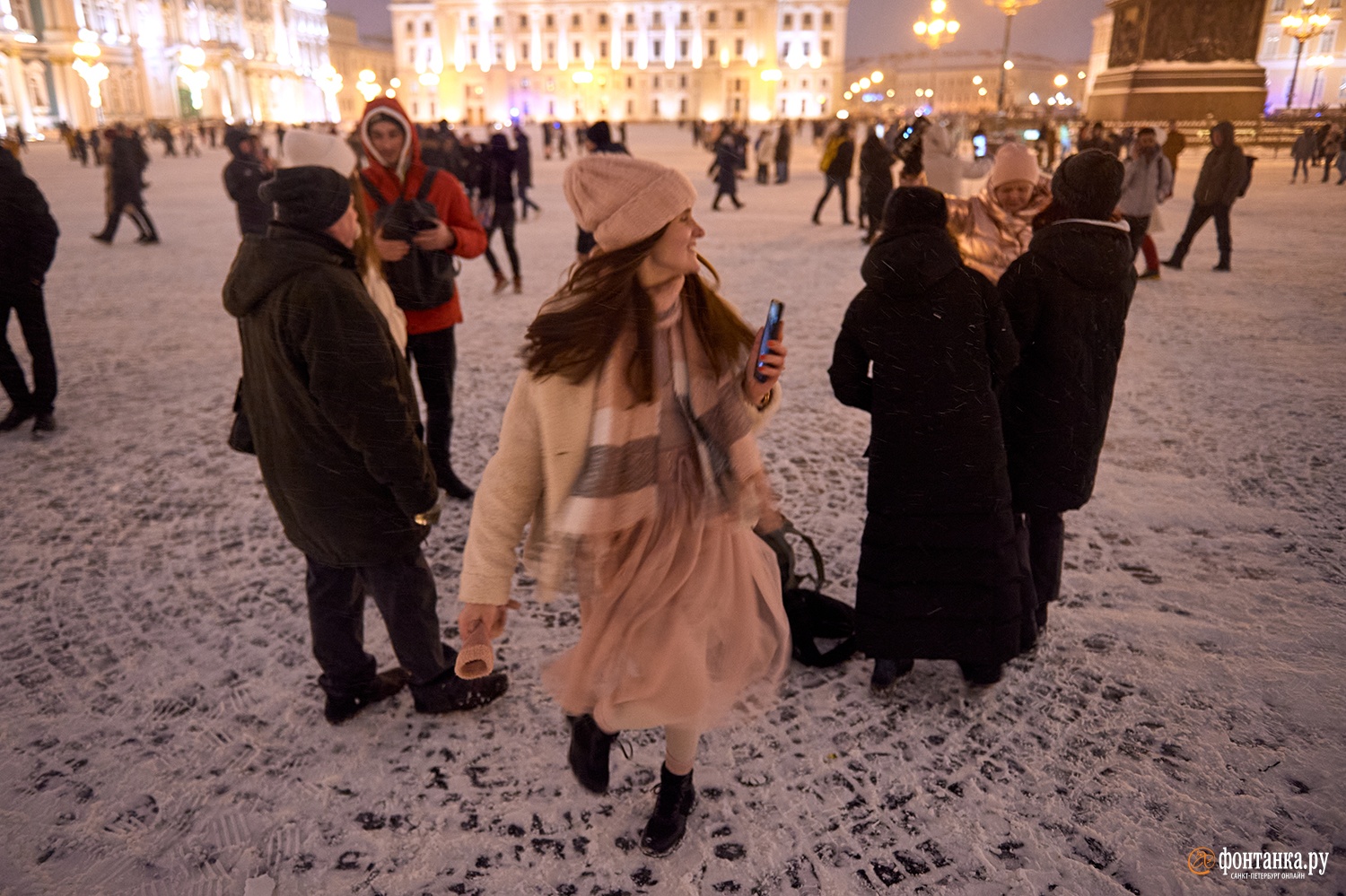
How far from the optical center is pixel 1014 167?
352 centimetres

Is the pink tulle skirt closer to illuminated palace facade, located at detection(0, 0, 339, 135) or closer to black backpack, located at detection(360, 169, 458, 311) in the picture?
black backpack, located at detection(360, 169, 458, 311)

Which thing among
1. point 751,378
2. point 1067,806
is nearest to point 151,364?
point 751,378

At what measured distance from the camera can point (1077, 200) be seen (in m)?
2.57

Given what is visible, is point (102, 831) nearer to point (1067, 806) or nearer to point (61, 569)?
point (61, 569)

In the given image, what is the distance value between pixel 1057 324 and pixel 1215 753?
1.36m

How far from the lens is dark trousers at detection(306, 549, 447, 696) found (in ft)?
7.94

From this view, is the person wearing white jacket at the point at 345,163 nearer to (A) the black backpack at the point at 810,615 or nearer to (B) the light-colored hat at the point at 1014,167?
(A) the black backpack at the point at 810,615

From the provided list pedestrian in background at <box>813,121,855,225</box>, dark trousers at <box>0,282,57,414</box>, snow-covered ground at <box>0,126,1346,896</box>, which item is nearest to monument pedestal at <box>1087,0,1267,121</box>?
pedestrian in background at <box>813,121,855,225</box>

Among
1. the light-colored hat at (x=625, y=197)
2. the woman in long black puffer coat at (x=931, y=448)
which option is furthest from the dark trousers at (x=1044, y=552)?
the light-colored hat at (x=625, y=197)

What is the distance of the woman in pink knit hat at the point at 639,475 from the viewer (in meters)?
1.64

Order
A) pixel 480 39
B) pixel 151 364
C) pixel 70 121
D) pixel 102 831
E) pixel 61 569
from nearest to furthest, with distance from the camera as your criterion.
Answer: pixel 102 831 < pixel 61 569 < pixel 151 364 < pixel 70 121 < pixel 480 39

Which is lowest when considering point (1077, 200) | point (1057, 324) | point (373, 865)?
point (373, 865)

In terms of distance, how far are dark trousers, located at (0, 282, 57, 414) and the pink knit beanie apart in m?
5.24

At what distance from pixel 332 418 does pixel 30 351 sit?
407 centimetres
